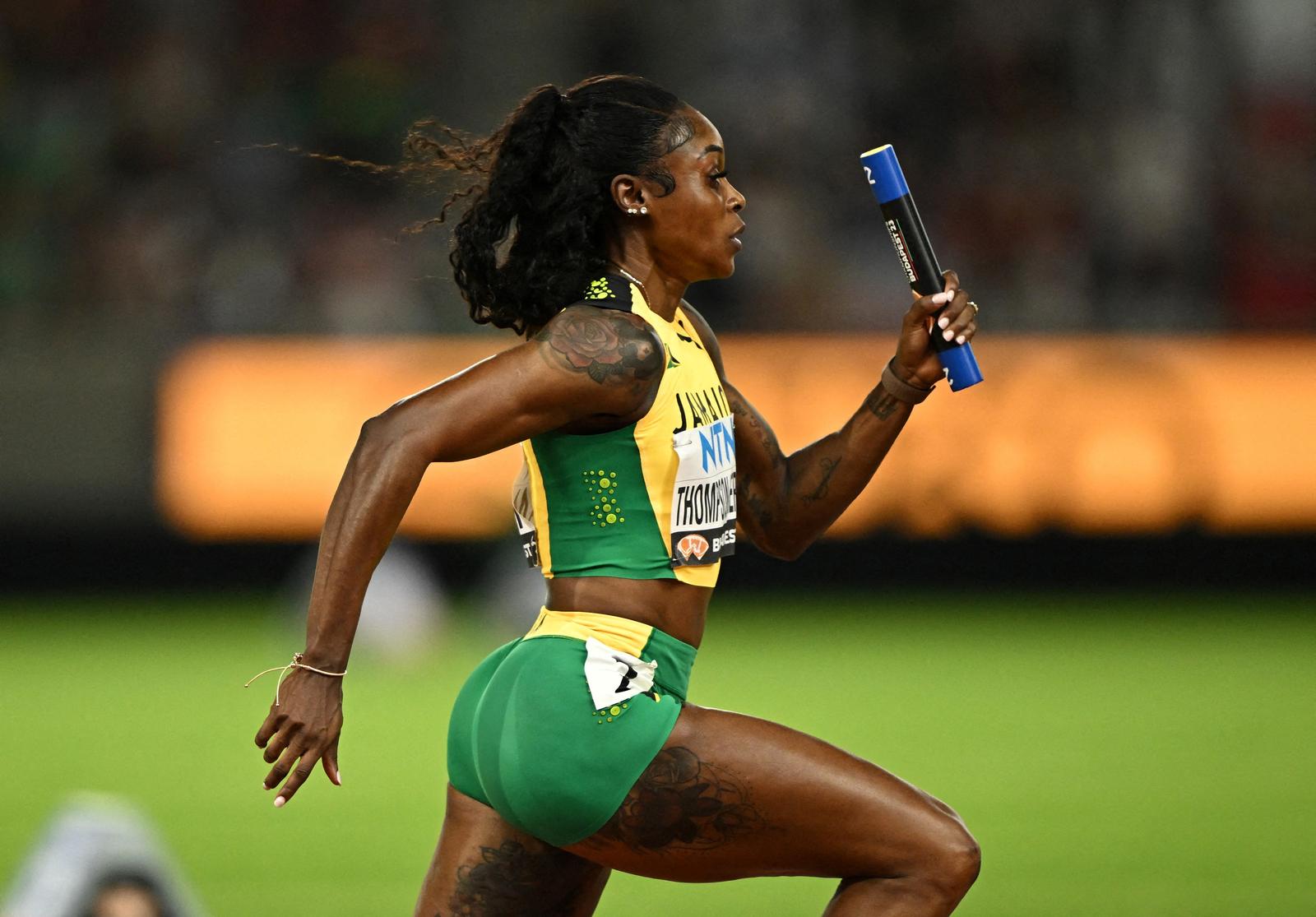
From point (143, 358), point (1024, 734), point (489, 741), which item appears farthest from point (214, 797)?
point (143, 358)

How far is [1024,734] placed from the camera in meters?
8.59

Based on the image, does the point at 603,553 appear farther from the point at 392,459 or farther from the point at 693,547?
the point at 392,459

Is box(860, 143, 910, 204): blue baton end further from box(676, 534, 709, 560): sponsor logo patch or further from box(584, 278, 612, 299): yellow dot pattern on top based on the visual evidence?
box(676, 534, 709, 560): sponsor logo patch

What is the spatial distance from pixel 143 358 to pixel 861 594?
16.2 feet

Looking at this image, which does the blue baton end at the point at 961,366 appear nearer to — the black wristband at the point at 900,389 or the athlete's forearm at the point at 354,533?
the black wristband at the point at 900,389

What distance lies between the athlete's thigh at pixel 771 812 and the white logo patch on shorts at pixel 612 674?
0.39ft

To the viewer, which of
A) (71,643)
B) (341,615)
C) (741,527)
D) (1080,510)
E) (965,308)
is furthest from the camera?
(1080,510)

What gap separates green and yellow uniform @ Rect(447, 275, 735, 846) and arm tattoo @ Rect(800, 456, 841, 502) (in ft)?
1.49

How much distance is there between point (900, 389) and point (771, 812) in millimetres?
1139

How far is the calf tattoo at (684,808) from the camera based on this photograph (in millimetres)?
3365

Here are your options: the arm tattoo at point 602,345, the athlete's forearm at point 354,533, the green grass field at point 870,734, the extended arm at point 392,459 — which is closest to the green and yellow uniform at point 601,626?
the arm tattoo at point 602,345

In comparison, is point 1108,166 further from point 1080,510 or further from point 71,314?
point 71,314

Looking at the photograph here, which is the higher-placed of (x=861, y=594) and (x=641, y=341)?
(x=641, y=341)

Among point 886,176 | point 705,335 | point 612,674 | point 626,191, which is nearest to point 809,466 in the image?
point 705,335
